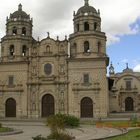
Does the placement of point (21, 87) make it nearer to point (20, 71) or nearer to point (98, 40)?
point (20, 71)

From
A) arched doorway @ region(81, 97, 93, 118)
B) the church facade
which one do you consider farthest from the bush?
the church facade

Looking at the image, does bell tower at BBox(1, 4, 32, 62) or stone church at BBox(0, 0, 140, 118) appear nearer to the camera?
stone church at BBox(0, 0, 140, 118)

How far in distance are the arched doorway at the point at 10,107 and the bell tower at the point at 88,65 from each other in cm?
855

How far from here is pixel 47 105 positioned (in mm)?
49250

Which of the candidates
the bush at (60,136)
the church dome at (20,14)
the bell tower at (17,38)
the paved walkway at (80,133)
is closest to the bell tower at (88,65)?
the bell tower at (17,38)

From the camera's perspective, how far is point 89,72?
47.8m

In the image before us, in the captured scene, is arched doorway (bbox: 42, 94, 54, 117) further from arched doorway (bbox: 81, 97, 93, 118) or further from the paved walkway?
the paved walkway

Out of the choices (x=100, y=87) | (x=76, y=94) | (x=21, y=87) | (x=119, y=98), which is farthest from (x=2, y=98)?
(x=119, y=98)

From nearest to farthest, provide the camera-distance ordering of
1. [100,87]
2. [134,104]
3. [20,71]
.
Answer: [100,87], [20,71], [134,104]

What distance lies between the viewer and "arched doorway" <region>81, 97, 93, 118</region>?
47406 mm

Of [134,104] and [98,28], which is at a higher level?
[98,28]

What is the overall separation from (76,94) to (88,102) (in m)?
1.97

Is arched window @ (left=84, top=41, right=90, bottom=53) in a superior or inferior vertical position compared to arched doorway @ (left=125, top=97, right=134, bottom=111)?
superior

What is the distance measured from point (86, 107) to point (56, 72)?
6558mm
